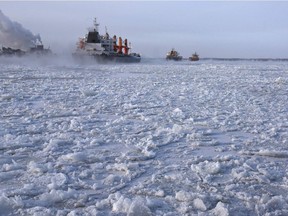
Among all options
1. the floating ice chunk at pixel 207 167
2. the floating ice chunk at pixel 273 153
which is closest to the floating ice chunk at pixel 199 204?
the floating ice chunk at pixel 207 167

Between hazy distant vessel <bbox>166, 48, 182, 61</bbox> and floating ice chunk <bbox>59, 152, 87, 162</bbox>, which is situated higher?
hazy distant vessel <bbox>166, 48, 182, 61</bbox>

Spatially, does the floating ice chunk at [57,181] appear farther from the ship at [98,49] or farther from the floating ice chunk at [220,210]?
the ship at [98,49]


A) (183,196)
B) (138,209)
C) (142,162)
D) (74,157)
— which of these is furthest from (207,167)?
(74,157)

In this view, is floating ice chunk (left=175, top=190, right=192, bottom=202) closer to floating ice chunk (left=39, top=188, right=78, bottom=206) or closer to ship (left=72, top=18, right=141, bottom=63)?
floating ice chunk (left=39, top=188, right=78, bottom=206)

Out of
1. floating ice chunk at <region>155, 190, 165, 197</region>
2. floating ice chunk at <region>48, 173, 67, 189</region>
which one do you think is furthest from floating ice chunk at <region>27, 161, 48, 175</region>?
floating ice chunk at <region>155, 190, 165, 197</region>

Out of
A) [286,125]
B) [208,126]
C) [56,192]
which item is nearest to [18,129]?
[56,192]

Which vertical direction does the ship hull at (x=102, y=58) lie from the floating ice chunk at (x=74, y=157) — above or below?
above

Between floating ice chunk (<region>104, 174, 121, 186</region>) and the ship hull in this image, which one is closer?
floating ice chunk (<region>104, 174, 121, 186</region>)

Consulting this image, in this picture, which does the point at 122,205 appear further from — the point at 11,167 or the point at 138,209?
→ the point at 11,167

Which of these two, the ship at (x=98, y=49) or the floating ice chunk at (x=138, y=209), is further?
the ship at (x=98, y=49)

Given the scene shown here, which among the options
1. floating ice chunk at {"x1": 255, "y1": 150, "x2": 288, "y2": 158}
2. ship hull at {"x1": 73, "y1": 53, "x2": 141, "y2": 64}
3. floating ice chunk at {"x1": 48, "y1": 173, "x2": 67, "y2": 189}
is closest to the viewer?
floating ice chunk at {"x1": 48, "y1": 173, "x2": 67, "y2": 189}

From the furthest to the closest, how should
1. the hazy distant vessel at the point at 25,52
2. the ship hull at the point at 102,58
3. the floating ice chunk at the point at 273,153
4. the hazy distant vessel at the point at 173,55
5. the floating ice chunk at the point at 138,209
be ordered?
the hazy distant vessel at the point at 173,55, the hazy distant vessel at the point at 25,52, the ship hull at the point at 102,58, the floating ice chunk at the point at 273,153, the floating ice chunk at the point at 138,209

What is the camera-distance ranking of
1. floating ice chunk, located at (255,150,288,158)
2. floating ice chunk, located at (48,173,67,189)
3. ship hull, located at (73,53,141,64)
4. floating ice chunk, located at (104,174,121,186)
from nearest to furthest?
floating ice chunk, located at (48,173,67,189) → floating ice chunk, located at (104,174,121,186) → floating ice chunk, located at (255,150,288,158) → ship hull, located at (73,53,141,64)

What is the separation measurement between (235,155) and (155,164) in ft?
3.27
